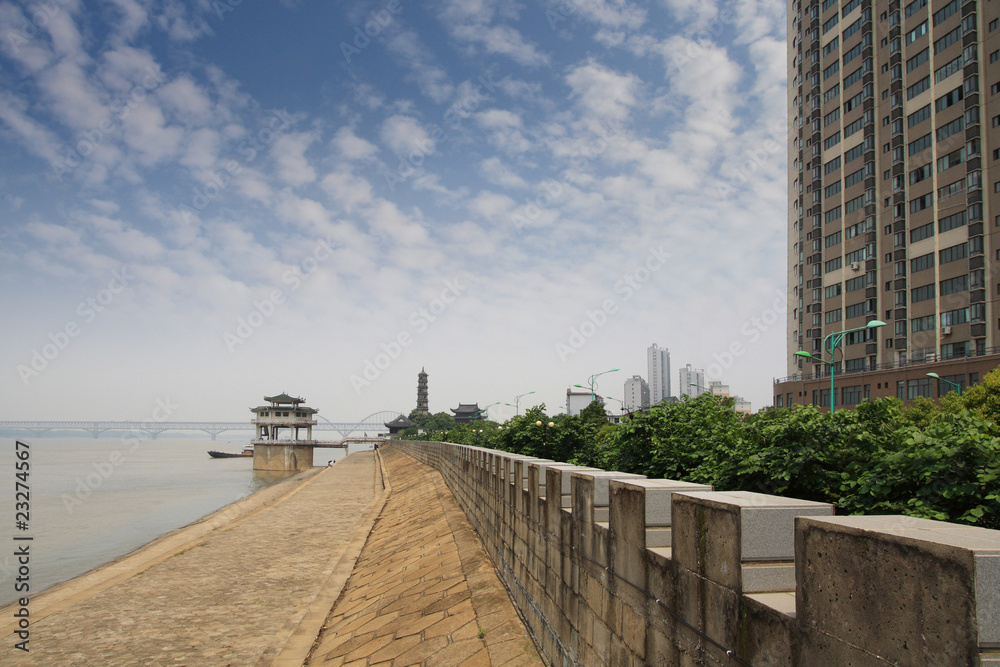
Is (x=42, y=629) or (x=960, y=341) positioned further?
(x=960, y=341)

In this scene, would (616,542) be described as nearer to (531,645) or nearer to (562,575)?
(562,575)

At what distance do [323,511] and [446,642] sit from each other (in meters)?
21.3

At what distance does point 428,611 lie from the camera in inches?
376

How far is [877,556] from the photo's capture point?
91.6 inches

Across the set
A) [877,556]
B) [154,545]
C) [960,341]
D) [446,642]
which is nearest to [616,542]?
[877,556]

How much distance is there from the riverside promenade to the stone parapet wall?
6.97 feet

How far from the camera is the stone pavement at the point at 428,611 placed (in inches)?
303

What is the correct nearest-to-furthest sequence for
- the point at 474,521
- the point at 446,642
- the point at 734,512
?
1. the point at 734,512
2. the point at 446,642
3. the point at 474,521

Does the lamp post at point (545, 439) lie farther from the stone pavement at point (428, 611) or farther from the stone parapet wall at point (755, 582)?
the stone parapet wall at point (755, 582)

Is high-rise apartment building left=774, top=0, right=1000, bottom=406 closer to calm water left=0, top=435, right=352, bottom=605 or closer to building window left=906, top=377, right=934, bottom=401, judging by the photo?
building window left=906, top=377, right=934, bottom=401

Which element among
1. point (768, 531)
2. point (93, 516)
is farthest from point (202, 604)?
point (93, 516)

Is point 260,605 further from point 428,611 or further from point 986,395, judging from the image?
A: point 986,395

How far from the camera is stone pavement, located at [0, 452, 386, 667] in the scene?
10125 mm

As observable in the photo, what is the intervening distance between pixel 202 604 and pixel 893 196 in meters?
60.0
